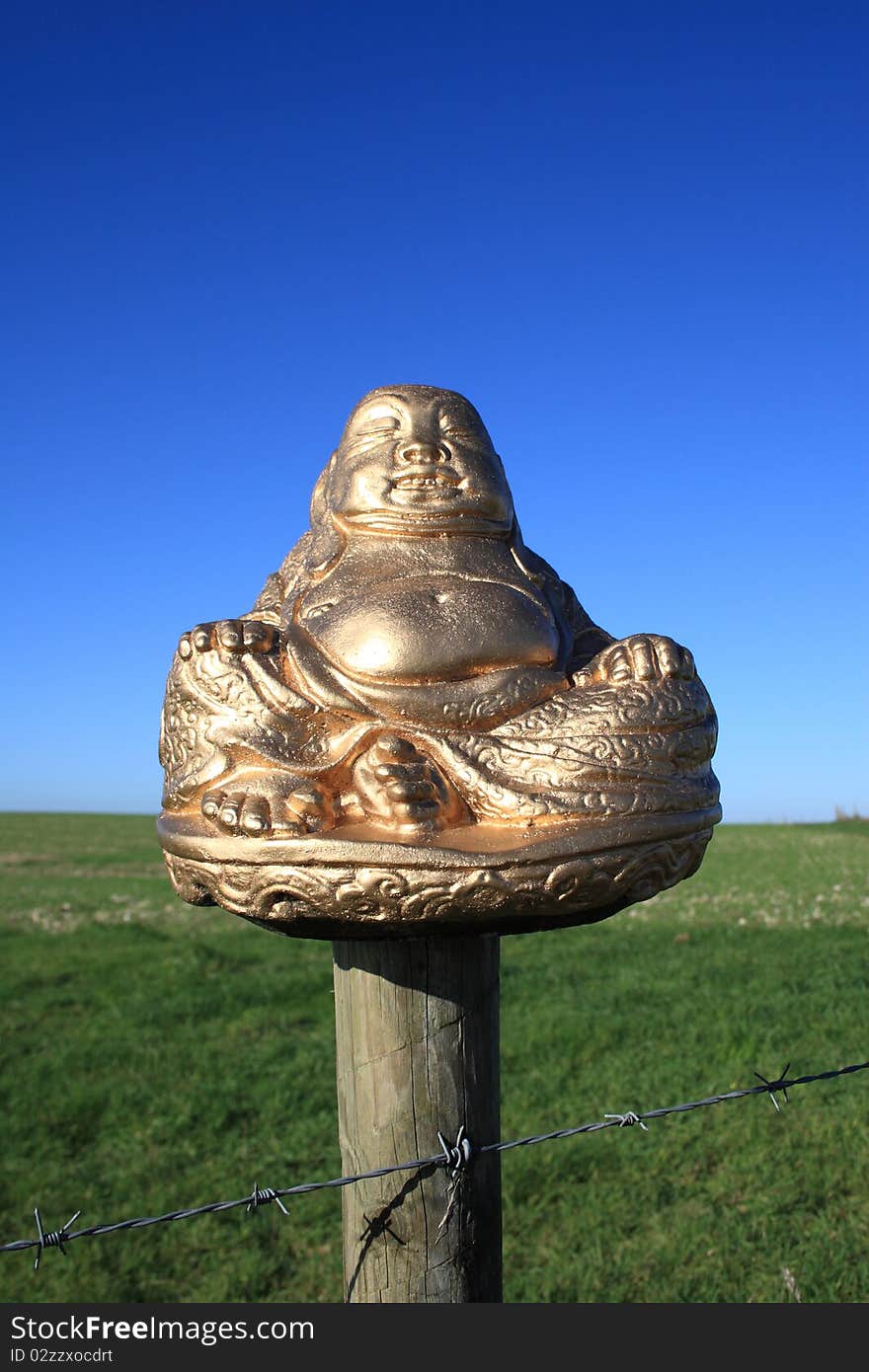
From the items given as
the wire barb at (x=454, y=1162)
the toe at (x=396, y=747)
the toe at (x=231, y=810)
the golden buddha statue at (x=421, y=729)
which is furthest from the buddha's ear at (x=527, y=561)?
the wire barb at (x=454, y=1162)

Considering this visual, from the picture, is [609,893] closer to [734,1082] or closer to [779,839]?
[734,1082]

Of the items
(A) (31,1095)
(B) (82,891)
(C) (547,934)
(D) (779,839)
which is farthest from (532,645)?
(D) (779,839)

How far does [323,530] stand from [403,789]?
101 cm

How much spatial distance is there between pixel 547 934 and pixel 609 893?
7.77 metres

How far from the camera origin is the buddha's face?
8.98ft

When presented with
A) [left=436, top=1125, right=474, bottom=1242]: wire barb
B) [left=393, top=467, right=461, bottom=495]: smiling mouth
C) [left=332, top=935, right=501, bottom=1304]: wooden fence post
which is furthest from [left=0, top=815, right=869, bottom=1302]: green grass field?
[left=393, top=467, right=461, bottom=495]: smiling mouth

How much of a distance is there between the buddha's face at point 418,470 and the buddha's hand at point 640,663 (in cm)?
47

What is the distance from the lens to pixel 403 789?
88.0 inches

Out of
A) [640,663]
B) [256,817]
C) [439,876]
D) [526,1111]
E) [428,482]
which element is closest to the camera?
[439,876]

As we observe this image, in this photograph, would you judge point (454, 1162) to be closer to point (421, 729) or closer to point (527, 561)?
point (421, 729)

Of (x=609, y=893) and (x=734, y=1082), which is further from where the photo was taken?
(x=734, y=1082)

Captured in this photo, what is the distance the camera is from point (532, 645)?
8.43 ft

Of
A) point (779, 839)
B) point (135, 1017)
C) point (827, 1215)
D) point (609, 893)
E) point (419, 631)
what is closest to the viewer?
point (609, 893)

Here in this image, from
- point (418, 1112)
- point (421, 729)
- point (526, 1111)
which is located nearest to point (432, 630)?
point (421, 729)
